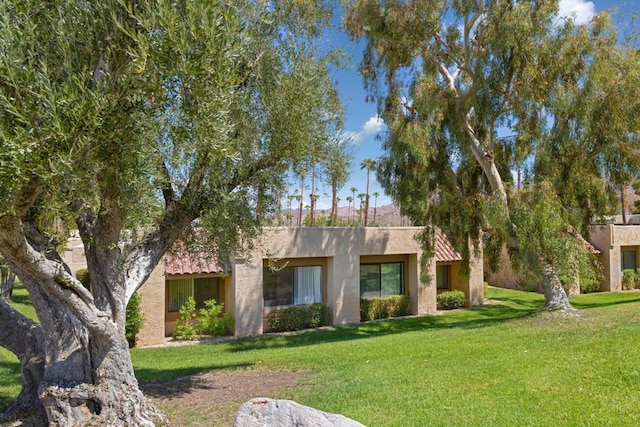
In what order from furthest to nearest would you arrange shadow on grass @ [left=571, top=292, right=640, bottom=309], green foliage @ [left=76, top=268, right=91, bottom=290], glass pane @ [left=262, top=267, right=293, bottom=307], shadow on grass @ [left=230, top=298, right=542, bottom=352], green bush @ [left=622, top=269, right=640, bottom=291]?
green bush @ [left=622, top=269, right=640, bottom=291] < shadow on grass @ [left=571, top=292, right=640, bottom=309] < glass pane @ [left=262, top=267, right=293, bottom=307] < green foliage @ [left=76, top=268, right=91, bottom=290] < shadow on grass @ [left=230, top=298, right=542, bottom=352]

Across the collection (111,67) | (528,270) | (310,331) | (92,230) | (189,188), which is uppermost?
(111,67)

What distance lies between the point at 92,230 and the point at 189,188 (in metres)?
1.54

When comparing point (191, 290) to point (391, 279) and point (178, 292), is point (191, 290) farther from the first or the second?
point (391, 279)

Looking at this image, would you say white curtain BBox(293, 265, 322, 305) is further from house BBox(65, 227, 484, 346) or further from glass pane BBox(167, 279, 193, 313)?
glass pane BBox(167, 279, 193, 313)

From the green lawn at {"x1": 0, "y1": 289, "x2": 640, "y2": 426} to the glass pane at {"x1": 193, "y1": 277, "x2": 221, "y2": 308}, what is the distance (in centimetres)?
326

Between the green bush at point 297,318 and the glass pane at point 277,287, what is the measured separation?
0.53 metres

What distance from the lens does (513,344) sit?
36.7 feet

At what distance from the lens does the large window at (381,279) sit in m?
22.0

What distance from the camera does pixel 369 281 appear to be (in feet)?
72.6

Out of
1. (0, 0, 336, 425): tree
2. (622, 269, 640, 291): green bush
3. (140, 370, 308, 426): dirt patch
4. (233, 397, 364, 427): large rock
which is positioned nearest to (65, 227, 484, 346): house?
(140, 370, 308, 426): dirt patch

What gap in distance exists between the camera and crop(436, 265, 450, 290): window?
24812 mm

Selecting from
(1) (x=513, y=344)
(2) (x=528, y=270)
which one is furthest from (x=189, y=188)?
(2) (x=528, y=270)

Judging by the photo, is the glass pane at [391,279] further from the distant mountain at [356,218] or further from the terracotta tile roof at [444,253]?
the distant mountain at [356,218]

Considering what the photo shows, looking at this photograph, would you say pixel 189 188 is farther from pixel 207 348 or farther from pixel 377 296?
pixel 377 296
